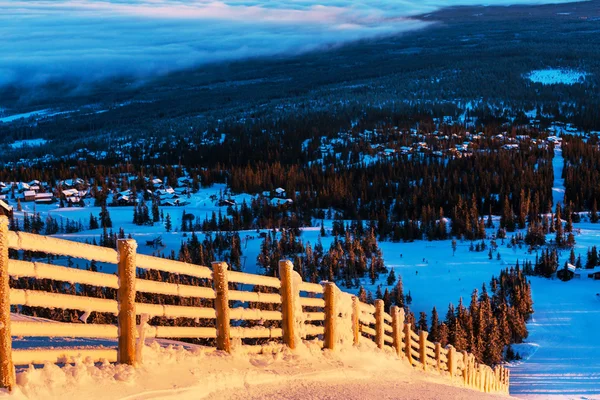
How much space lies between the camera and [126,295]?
7.80 metres

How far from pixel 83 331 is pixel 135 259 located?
1018 mm

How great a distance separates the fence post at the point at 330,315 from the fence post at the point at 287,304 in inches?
55.6

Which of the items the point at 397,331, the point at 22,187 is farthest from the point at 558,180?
the point at 397,331

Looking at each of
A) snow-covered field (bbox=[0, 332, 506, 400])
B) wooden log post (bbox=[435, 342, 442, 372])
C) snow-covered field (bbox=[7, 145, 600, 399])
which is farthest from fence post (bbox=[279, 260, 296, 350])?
wooden log post (bbox=[435, 342, 442, 372])

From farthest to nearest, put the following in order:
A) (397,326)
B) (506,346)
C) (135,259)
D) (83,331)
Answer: (506,346), (397,326), (135,259), (83,331)

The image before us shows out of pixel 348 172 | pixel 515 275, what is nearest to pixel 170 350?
pixel 515 275

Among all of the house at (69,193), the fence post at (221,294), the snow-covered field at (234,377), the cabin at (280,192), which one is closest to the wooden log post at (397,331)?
the snow-covered field at (234,377)

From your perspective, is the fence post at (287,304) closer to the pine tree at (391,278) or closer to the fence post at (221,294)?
the fence post at (221,294)

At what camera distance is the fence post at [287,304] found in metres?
11.1

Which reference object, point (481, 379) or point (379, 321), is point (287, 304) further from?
point (481, 379)

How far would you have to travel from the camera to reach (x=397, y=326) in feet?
52.3

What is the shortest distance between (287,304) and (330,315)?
181cm

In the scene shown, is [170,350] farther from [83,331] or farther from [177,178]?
[177,178]

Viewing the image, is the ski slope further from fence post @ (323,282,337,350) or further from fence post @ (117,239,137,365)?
fence post @ (117,239,137,365)
